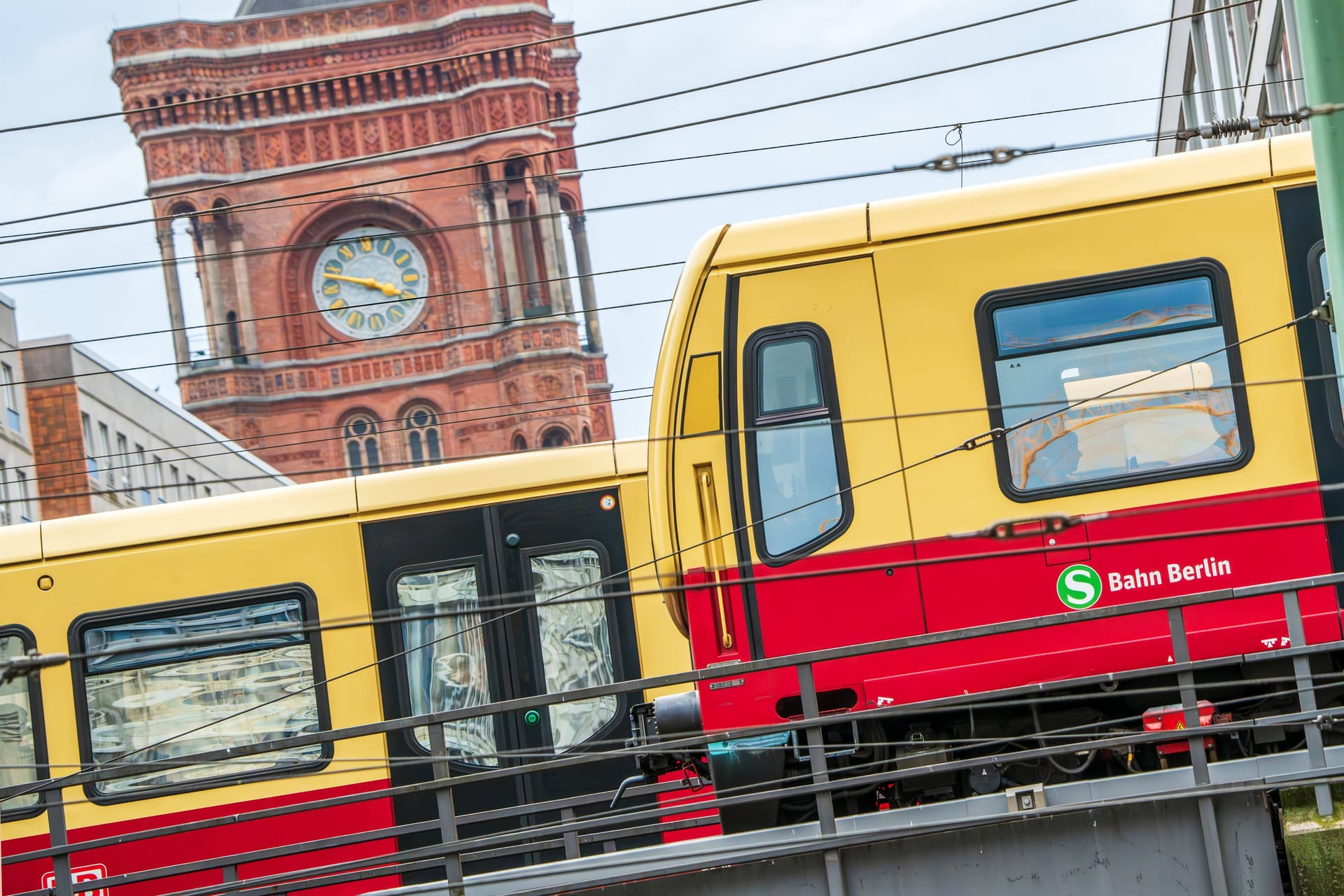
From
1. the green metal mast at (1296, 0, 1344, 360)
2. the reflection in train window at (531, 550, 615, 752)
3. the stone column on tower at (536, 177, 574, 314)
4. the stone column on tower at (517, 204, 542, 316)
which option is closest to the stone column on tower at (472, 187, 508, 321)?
the stone column on tower at (517, 204, 542, 316)

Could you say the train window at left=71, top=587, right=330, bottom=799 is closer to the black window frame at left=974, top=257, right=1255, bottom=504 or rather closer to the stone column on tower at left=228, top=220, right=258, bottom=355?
the black window frame at left=974, top=257, right=1255, bottom=504

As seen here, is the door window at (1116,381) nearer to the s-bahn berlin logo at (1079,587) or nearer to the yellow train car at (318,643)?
the s-bahn berlin logo at (1079,587)

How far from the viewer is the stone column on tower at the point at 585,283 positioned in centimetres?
7012

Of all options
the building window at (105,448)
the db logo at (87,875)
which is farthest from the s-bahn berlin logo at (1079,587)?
the building window at (105,448)

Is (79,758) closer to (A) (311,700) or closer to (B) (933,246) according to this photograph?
(A) (311,700)

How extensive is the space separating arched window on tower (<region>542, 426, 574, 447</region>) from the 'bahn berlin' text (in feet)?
187

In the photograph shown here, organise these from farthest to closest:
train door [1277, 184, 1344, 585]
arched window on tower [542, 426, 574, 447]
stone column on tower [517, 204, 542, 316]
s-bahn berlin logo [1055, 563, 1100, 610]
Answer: stone column on tower [517, 204, 542, 316] < arched window on tower [542, 426, 574, 447] < s-bahn berlin logo [1055, 563, 1100, 610] < train door [1277, 184, 1344, 585]

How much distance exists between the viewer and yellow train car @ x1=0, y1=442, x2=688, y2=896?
1132 centimetres

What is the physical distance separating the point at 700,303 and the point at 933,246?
4.27ft

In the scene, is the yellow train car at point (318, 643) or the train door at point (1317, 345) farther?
the yellow train car at point (318, 643)

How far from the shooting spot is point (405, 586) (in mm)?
11586

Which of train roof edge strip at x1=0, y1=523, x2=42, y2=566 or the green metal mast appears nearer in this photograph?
the green metal mast

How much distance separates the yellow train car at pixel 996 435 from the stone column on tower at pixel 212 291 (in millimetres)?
59182

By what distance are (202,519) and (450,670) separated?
201cm
